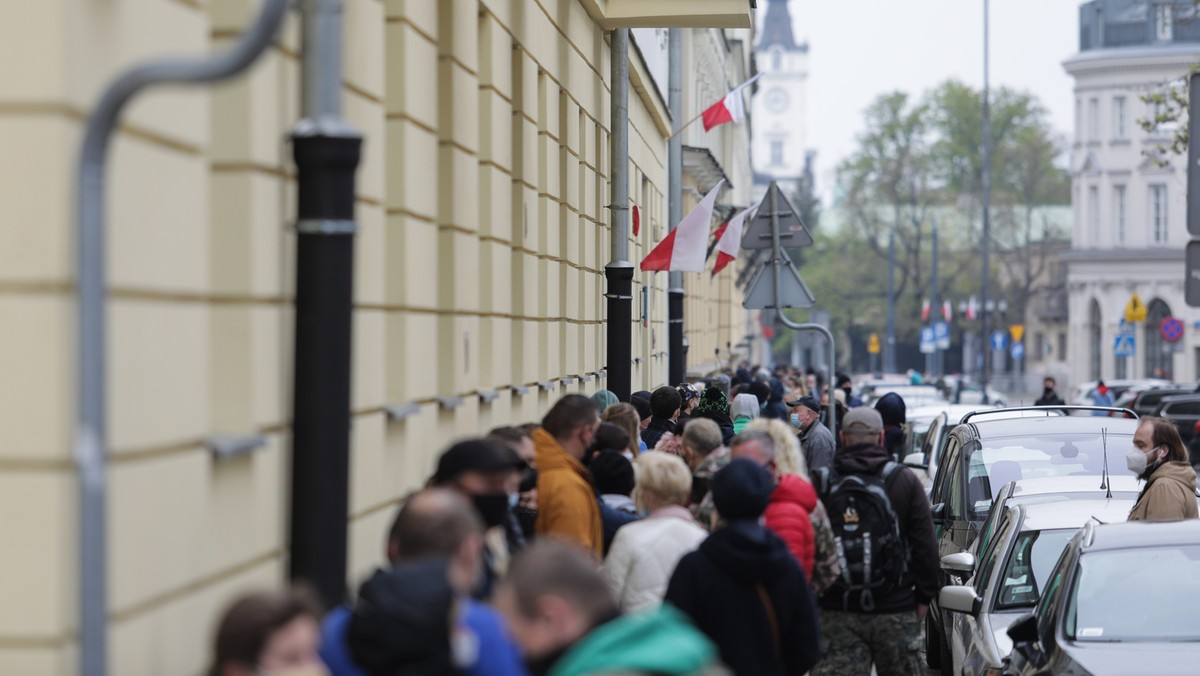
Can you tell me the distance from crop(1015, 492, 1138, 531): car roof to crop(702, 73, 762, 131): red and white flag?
1089 cm

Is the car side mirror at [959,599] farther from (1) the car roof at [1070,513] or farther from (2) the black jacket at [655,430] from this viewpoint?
(2) the black jacket at [655,430]

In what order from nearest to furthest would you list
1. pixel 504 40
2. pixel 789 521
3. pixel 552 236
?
1. pixel 789 521
2. pixel 504 40
3. pixel 552 236

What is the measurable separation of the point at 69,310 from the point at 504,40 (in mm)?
7470

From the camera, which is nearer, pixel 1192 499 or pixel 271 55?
pixel 271 55

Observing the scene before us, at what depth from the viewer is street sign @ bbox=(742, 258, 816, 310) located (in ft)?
51.9

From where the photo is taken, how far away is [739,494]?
689 cm

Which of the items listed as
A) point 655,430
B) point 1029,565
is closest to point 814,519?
point 1029,565

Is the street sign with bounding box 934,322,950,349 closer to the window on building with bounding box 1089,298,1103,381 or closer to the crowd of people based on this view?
the window on building with bounding box 1089,298,1103,381

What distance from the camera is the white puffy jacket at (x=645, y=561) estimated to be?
725 cm

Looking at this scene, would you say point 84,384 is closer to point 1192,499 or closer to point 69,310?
point 69,310

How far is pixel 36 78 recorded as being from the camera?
512cm

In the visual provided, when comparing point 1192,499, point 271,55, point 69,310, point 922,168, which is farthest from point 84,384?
point 922,168

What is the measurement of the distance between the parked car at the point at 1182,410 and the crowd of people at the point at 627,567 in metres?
29.4

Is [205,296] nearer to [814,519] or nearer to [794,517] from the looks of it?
[794,517]
